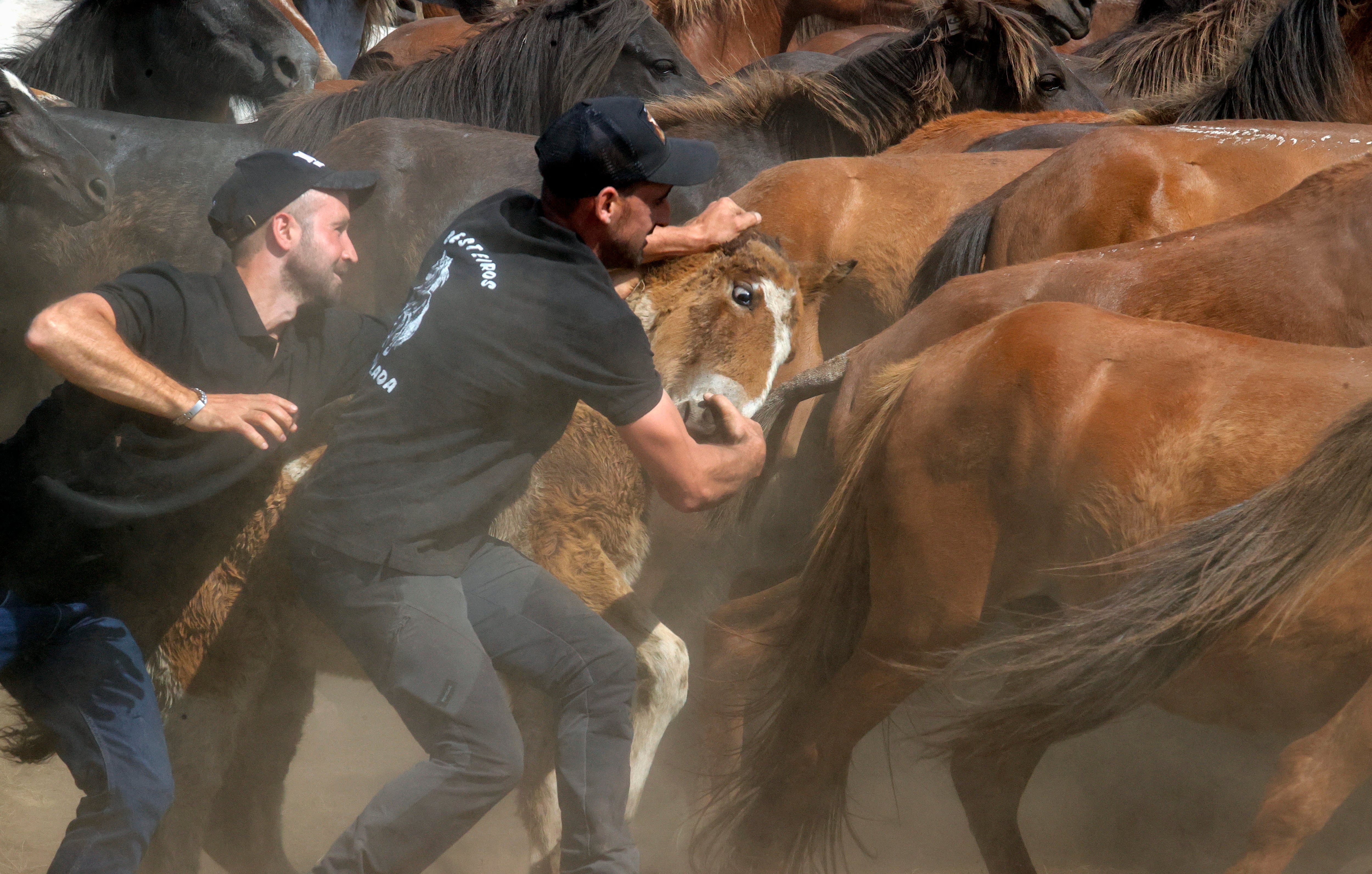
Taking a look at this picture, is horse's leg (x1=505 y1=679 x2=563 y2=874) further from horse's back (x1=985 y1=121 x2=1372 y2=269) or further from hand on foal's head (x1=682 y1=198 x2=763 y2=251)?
horse's back (x1=985 y1=121 x2=1372 y2=269)

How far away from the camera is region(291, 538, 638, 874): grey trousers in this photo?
6.67 feet

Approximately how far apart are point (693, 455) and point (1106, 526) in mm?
941

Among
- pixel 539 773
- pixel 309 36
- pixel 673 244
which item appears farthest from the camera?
pixel 309 36

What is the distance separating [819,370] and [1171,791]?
175 cm

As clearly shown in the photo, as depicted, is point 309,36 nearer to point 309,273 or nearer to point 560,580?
point 309,273

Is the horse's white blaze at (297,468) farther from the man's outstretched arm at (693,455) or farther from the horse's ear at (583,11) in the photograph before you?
the horse's ear at (583,11)

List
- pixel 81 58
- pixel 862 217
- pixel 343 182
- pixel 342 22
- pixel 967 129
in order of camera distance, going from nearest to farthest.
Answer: pixel 343 182 → pixel 862 217 → pixel 81 58 → pixel 967 129 → pixel 342 22

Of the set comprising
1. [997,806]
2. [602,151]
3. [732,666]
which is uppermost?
[602,151]

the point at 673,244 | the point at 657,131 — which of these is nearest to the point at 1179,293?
the point at 673,244

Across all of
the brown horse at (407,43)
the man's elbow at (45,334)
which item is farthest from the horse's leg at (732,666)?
the brown horse at (407,43)

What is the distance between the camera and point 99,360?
6.38ft

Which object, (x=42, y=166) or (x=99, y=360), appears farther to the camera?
(x=42, y=166)

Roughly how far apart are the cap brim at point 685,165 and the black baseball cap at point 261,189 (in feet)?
2.25

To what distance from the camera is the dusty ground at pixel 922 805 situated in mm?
3227
